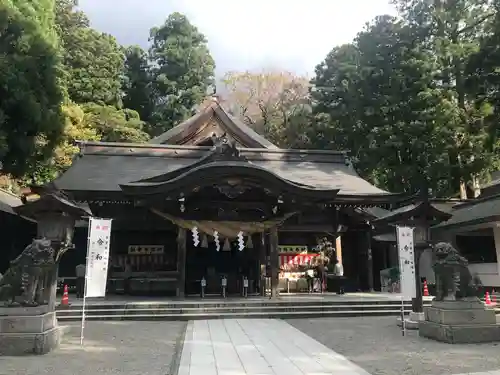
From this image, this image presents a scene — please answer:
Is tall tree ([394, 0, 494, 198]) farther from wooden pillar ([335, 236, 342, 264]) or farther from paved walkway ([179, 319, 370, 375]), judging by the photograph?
paved walkway ([179, 319, 370, 375])

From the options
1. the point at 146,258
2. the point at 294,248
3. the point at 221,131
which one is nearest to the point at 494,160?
the point at 294,248

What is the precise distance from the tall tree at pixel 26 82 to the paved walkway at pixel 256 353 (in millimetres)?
9529

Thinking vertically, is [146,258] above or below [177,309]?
above

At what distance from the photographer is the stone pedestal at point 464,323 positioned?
7.21m

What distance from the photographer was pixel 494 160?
20422 mm

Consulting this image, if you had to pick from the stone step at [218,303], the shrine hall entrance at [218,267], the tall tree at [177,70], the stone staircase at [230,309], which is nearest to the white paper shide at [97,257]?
the stone staircase at [230,309]

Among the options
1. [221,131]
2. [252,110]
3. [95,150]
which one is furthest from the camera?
[252,110]

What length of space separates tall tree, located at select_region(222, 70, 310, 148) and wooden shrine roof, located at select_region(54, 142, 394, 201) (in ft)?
49.1

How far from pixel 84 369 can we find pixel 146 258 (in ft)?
30.1

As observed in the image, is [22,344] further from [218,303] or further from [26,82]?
[26,82]

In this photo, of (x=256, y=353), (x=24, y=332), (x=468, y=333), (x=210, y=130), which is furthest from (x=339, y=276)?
(x=24, y=332)

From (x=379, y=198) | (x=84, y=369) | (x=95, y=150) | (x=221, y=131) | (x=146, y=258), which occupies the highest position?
(x=221, y=131)

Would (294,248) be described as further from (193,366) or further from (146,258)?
(193,366)

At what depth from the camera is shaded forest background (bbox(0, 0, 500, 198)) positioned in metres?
13.9
